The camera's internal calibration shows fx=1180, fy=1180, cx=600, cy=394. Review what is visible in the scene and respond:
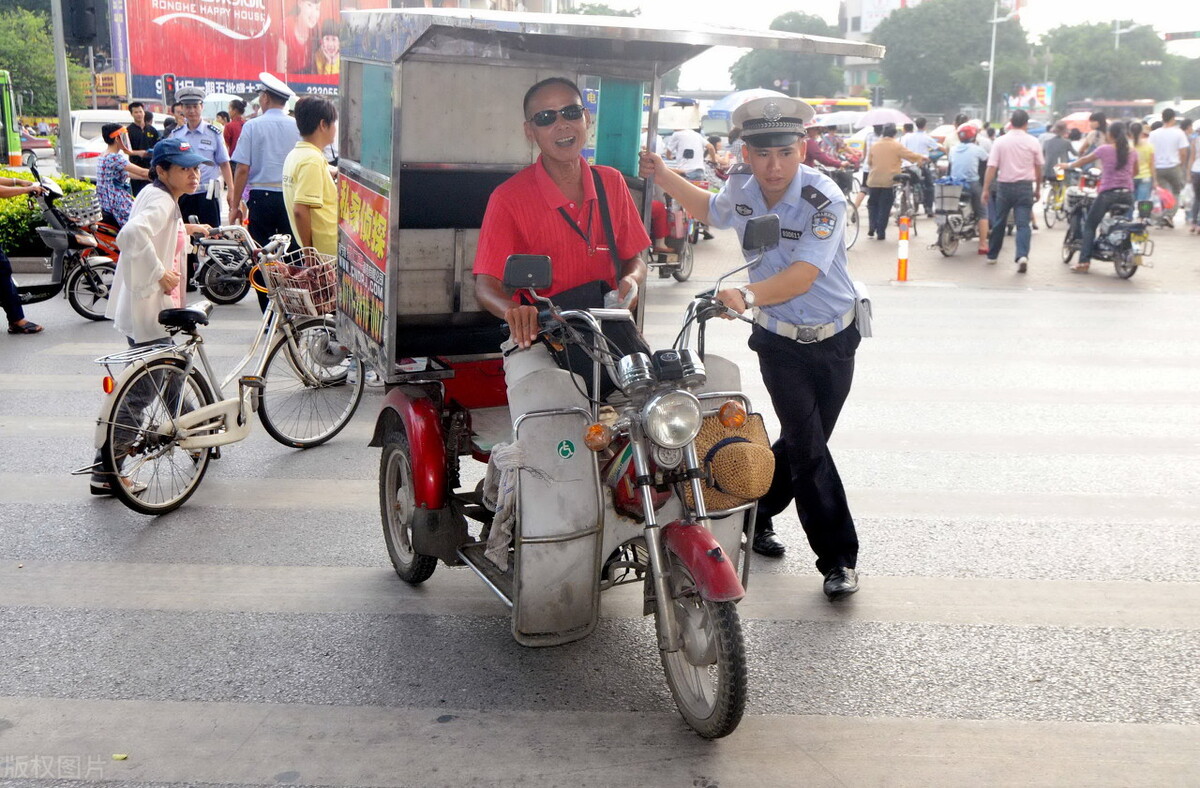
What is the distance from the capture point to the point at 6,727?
3.53 meters

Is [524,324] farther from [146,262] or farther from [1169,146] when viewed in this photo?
[1169,146]

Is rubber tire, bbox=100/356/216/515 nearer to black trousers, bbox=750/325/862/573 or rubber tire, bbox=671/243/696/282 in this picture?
black trousers, bbox=750/325/862/573

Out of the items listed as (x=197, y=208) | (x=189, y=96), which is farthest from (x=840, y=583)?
(x=189, y=96)

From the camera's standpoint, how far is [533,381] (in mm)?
3605

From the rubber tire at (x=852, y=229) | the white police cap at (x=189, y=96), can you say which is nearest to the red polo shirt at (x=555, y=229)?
the white police cap at (x=189, y=96)

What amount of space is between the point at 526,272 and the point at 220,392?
287cm

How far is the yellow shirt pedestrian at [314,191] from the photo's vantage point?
7.12 metres

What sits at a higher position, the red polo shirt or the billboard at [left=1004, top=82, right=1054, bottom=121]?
the billboard at [left=1004, top=82, right=1054, bottom=121]

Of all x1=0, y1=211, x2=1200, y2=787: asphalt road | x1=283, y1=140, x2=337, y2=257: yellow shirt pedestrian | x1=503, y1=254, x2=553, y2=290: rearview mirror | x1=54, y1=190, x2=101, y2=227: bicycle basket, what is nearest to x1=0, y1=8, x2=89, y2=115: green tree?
x1=54, y1=190, x2=101, y2=227: bicycle basket

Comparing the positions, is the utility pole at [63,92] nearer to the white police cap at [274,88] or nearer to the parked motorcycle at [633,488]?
the white police cap at [274,88]

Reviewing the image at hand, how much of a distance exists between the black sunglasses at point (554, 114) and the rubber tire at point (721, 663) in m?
1.57

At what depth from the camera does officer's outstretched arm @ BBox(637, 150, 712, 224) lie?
473 centimetres

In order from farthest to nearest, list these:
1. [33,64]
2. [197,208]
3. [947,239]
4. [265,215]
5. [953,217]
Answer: [33,64] < [947,239] < [953,217] < [197,208] < [265,215]

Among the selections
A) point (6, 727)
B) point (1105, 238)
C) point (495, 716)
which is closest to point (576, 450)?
point (495, 716)
